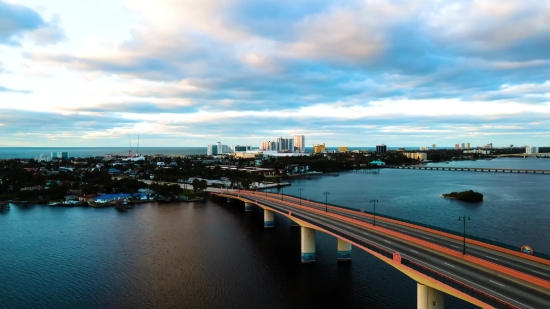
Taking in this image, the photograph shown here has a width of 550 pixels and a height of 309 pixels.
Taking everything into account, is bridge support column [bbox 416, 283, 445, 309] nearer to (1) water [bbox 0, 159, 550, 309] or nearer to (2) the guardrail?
(2) the guardrail

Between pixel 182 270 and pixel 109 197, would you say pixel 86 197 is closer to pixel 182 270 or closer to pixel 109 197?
pixel 109 197

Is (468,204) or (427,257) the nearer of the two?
(427,257)

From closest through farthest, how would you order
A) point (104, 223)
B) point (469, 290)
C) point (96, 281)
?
point (469, 290)
point (96, 281)
point (104, 223)

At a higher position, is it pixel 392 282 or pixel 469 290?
pixel 469 290

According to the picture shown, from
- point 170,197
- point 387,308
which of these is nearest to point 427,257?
point 387,308

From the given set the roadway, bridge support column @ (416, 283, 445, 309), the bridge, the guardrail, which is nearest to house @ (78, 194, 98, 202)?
the bridge

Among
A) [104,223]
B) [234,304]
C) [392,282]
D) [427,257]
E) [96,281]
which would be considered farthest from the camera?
[104,223]

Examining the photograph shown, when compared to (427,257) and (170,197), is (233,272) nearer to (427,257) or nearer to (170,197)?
(427,257)
